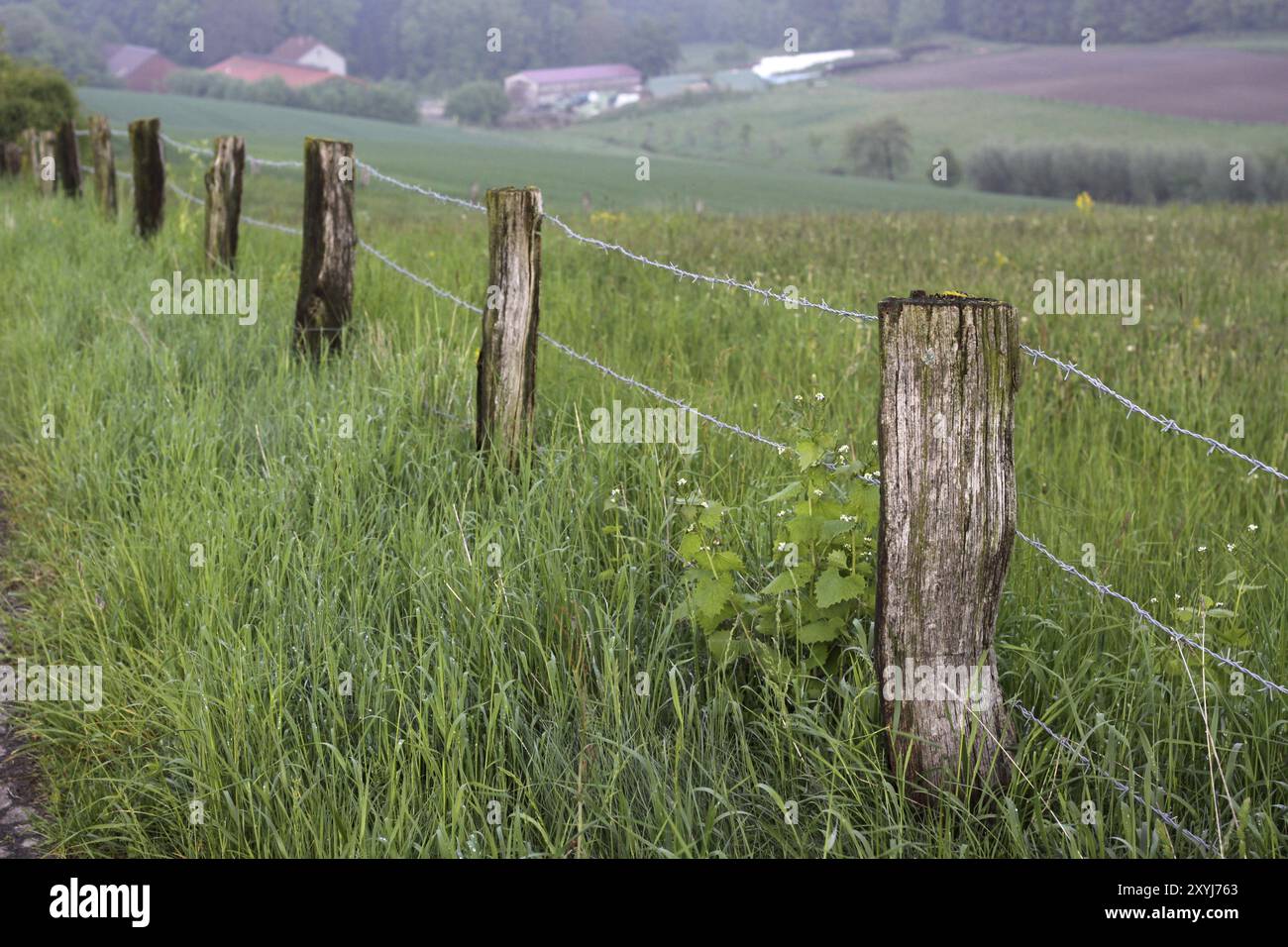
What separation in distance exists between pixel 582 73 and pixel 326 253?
132 m

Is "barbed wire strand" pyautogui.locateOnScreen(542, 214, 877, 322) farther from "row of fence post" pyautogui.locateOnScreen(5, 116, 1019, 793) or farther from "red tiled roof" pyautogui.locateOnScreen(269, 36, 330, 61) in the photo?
"red tiled roof" pyautogui.locateOnScreen(269, 36, 330, 61)

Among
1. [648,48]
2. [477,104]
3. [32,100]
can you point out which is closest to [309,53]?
[477,104]

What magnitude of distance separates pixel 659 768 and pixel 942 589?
2.71 ft

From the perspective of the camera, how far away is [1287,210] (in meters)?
16.8

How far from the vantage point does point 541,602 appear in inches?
141

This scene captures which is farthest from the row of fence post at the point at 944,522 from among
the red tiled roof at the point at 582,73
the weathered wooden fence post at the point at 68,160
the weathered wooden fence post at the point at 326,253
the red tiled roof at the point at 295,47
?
the red tiled roof at the point at 295,47

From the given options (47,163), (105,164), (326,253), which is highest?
(47,163)

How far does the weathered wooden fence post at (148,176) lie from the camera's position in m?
10.1

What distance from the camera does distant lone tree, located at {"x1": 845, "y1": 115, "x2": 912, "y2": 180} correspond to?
247 ft

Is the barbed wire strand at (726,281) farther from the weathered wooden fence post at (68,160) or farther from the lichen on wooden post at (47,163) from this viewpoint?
the lichen on wooden post at (47,163)

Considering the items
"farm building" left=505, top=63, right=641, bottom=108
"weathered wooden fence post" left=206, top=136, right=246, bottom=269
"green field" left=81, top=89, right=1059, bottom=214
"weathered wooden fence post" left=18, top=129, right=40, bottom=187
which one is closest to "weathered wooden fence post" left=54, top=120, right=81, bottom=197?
"weathered wooden fence post" left=18, top=129, right=40, bottom=187

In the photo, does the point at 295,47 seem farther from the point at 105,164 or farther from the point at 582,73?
the point at 105,164

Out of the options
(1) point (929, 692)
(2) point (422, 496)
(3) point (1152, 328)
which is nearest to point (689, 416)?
(2) point (422, 496)
